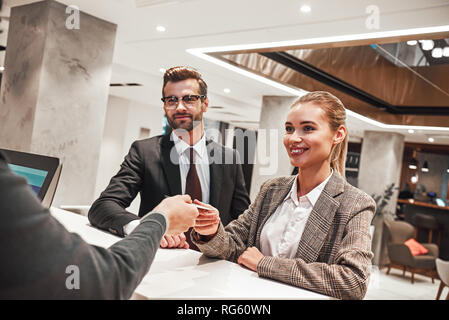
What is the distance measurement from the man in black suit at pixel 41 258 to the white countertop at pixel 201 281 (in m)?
0.29

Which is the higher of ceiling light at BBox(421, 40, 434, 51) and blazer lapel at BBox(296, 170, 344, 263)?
ceiling light at BBox(421, 40, 434, 51)

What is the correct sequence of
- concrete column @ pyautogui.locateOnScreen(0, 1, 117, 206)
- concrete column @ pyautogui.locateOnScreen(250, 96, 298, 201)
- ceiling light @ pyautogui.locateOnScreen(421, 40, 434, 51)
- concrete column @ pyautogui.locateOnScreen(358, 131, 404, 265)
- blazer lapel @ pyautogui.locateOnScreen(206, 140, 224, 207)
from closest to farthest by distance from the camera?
1. blazer lapel @ pyautogui.locateOnScreen(206, 140, 224, 207)
2. ceiling light @ pyautogui.locateOnScreen(421, 40, 434, 51)
3. concrete column @ pyautogui.locateOnScreen(0, 1, 117, 206)
4. concrete column @ pyautogui.locateOnScreen(250, 96, 298, 201)
5. concrete column @ pyautogui.locateOnScreen(358, 131, 404, 265)

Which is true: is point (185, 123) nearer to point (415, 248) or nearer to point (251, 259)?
point (251, 259)

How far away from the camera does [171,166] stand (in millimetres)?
2119

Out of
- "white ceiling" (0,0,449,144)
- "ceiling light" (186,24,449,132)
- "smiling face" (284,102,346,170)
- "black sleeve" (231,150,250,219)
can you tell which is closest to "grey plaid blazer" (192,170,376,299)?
"smiling face" (284,102,346,170)

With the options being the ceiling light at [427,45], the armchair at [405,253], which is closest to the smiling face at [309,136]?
the ceiling light at [427,45]

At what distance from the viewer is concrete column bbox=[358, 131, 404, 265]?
10799mm

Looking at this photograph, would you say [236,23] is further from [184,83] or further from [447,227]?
[447,227]

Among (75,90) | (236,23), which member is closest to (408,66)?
(236,23)

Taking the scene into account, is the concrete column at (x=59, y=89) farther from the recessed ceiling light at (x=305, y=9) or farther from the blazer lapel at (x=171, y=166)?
the blazer lapel at (x=171, y=166)

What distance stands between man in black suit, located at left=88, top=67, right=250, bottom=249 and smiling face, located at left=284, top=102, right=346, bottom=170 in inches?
27.5

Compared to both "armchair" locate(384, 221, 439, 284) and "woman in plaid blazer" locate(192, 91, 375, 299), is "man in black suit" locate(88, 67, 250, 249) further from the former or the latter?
"armchair" locate(384, 221, 439, 284)

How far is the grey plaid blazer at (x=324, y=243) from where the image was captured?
1.24 metres
